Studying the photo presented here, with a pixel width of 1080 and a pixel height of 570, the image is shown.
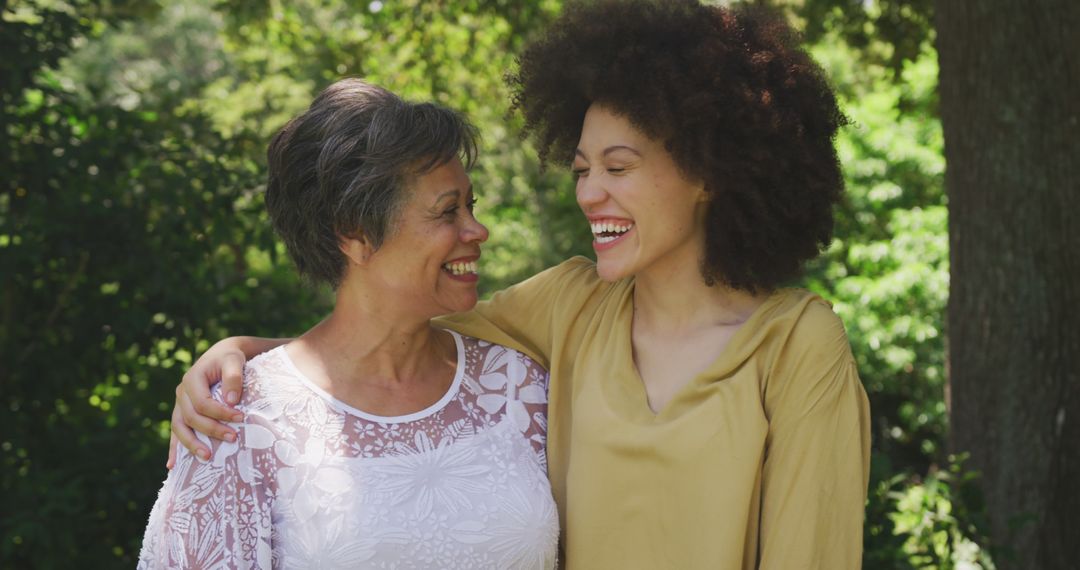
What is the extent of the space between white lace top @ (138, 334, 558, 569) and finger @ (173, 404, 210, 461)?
22 millimetres

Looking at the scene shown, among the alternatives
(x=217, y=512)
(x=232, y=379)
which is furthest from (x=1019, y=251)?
(x=217, y=512)

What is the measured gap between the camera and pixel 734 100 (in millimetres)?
2422

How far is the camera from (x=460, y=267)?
2.64m

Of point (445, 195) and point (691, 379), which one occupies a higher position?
point (445, 195)

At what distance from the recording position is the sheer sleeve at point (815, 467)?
2.15 metres

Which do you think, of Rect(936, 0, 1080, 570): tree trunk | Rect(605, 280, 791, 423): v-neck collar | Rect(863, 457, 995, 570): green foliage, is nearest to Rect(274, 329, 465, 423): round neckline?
Rect(605, 280, 791, 423): v-neck collar

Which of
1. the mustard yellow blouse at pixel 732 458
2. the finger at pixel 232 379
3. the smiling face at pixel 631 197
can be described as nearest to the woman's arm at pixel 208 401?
the finger at pixel 232 379

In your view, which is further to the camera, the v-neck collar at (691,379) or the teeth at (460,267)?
the teeth at (460,267)

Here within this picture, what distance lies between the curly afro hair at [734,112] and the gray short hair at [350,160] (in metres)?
0.43

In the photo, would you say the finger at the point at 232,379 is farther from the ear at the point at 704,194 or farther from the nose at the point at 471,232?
the ear at the point at 704,194

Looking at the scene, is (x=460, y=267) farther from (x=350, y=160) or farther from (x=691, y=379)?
(x=691, y=379)

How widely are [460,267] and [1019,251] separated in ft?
8.11

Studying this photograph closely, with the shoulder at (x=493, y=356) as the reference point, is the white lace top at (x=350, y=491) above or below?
below

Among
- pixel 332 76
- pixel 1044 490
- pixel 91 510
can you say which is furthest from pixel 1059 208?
pixel 332 76
